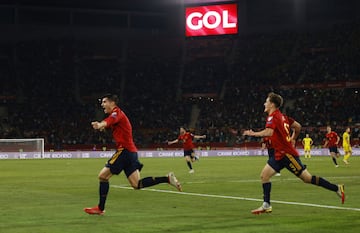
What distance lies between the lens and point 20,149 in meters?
55.6

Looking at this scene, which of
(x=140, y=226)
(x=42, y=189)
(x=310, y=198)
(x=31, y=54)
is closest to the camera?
(x=140, y=226)

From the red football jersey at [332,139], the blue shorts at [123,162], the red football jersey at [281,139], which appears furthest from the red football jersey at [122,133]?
the red football jersey at [332,139]

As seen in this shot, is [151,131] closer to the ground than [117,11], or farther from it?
closer to the ground

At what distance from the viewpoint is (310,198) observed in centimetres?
1714

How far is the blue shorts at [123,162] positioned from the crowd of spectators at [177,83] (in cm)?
5108

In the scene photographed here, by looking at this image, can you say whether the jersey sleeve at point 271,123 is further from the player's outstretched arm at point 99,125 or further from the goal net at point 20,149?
the goal net at point 20,149

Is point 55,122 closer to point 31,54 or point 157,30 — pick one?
point 31,54

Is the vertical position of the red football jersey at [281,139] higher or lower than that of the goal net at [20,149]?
higher

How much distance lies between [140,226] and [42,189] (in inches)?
411

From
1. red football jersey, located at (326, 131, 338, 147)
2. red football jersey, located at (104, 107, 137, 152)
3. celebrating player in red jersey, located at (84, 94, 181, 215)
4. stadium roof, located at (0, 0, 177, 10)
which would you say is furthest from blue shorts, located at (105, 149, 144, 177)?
stadium roof, located at (0, 0, 177, 10)

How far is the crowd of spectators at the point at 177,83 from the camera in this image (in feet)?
220

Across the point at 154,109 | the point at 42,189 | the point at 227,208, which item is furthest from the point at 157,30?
the point at 227,208

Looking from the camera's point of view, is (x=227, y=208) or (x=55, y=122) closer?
(x=227, y=208)

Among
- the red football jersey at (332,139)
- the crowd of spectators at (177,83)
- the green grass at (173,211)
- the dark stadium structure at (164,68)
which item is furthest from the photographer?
the dark stadium structure at (164,68)
